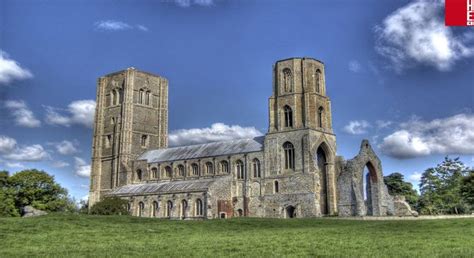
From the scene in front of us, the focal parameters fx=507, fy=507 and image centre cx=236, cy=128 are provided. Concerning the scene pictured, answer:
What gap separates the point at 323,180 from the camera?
56.1 meters

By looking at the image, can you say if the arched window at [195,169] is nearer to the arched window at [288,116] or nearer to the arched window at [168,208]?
the arched window at [168,208]

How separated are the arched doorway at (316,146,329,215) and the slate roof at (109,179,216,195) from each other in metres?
12.1

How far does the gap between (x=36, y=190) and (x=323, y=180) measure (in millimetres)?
32189

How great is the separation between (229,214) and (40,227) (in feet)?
97.8

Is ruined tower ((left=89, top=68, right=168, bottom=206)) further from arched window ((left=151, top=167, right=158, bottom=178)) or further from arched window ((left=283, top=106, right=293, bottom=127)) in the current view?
arched window ((left=283, top=106, right=293, bottom=127))

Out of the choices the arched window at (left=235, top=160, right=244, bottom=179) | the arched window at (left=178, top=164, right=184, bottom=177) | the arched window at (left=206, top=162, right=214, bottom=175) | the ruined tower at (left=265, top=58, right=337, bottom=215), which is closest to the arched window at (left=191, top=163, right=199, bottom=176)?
the arched window at (left=206, top=162, right=214, bottom=175)

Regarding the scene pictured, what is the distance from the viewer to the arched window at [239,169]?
58.8 metres

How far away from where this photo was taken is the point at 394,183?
77.7 m

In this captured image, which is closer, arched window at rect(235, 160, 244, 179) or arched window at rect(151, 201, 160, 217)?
arched window at rect(235, 160, 244, 179)

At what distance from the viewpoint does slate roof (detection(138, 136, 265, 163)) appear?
198 ft

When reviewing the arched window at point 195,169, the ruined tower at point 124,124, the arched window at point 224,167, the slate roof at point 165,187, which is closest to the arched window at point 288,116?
the arched window at point 224,167

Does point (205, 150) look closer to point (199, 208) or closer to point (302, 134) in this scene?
point (199, 208)

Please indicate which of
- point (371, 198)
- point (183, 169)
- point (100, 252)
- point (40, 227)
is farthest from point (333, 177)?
point (100, 252)

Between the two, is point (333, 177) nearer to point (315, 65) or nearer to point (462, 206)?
point (315, 65)
